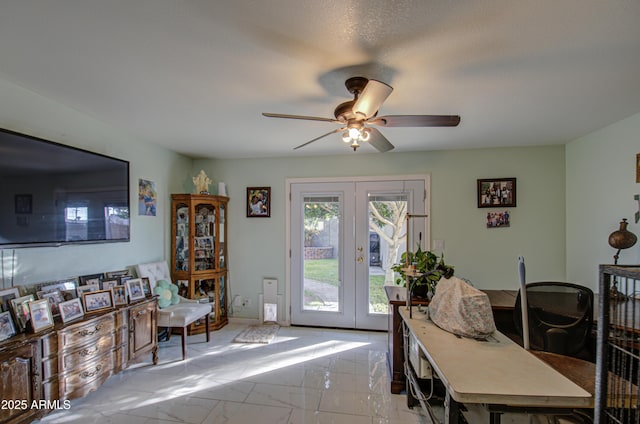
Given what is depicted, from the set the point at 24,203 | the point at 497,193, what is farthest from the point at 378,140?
the point at 24,203

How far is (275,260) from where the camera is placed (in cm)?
404

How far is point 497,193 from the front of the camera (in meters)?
3.54

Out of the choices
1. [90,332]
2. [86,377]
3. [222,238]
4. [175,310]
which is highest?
[222,238]

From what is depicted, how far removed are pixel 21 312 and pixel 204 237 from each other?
1.98 metres

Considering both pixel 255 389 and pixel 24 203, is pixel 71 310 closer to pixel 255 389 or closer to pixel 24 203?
pixel 24 203

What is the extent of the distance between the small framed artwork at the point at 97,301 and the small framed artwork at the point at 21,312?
42cm

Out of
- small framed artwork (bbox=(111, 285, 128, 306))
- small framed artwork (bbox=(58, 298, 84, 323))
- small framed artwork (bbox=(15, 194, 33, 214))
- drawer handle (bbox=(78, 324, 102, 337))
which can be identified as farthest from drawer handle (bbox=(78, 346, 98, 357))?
small framed artwork (bbox=(15, 194, 33, 214))

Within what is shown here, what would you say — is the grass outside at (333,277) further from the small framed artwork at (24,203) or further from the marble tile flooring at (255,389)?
the small framed artwork at (24,203)

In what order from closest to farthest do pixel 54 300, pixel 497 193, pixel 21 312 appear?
pixel 21 312 < pixel 54 300 < pixel 497 193

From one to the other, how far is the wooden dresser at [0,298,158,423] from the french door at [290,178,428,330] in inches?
77.3

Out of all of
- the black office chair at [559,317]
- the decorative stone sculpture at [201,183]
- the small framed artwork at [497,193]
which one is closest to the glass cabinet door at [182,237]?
the decorative stone sculpture at [201,183]

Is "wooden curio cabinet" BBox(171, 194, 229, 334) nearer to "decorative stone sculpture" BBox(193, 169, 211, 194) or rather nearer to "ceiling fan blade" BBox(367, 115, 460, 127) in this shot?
"decorative stone sculpture" BBox(193, 169, 211, 194)

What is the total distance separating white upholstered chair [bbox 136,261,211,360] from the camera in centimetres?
294

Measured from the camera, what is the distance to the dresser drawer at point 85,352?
2.01 meters
